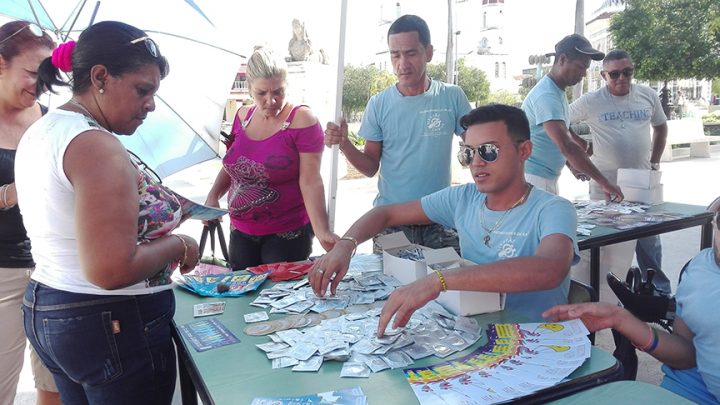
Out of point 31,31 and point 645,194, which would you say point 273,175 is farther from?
point 645,194

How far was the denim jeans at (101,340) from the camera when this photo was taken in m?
1.41

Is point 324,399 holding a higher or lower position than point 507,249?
lower

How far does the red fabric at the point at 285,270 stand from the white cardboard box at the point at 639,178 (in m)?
2.65

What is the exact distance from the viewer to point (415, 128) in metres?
2.99

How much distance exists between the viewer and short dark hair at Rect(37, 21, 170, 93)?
1.38 m

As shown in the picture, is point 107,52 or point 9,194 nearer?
point 107,52

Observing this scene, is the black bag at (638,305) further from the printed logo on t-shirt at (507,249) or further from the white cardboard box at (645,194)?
the white cardboard box at (645,194)

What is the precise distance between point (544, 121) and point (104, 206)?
3.25 metres

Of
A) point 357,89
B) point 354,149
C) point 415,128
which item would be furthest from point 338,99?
point 357,89

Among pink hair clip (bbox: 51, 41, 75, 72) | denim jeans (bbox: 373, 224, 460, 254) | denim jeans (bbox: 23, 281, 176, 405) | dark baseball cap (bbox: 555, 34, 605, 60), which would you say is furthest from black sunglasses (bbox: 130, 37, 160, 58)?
dark baseball cap (bbox: 555, 34, 605, 60)

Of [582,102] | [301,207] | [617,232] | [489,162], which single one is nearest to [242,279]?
[301,207]

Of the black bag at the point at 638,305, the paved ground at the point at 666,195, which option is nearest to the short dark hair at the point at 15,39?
the paved ground at the point at 666,195

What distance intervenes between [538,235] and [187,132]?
1.90 metres

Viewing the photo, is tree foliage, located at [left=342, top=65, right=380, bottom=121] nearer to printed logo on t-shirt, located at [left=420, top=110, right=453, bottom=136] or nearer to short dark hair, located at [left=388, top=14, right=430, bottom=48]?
short dark hair, located at [left=388, top=14, right=430, bottom=48]
